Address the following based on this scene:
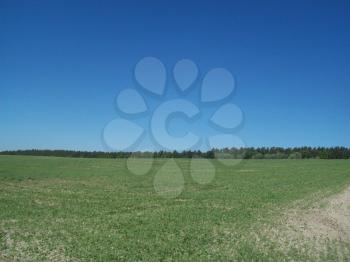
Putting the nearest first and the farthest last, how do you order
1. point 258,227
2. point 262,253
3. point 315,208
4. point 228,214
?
point 262,253 → point 258,227 → point 228,214 → point 315,208

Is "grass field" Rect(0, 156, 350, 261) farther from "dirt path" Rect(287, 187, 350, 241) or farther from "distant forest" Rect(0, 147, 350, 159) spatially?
"distant forest" Rect(0, 147, 350, 159)

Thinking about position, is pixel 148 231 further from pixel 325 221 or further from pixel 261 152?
pixel 261 152

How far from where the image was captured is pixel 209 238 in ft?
48.0

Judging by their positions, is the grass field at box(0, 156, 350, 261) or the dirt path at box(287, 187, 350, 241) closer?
the grass field at box(0, 156, 350, 261)

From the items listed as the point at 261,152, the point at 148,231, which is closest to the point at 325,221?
the point at 148,231

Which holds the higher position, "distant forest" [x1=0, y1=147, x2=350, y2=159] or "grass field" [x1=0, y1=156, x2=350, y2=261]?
"distant forest" [x1=0, y1=147, x2=350, y2=159]

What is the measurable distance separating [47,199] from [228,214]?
11.7m

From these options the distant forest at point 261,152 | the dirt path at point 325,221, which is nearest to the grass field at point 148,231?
the dirt path at point 325,221

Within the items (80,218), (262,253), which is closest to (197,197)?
(80,218)

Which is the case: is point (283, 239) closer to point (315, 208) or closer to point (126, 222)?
point (126, 222)

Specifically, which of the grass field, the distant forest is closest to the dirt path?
the grass field

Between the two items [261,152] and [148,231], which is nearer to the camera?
[148,231]

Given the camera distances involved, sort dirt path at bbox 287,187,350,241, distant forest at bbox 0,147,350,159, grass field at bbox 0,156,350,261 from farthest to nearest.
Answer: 1. distant forest at bbox 0,147,350,159
2. dirt path at bbox 287,187,350,241
3. grass field at bbox 0,156,350,261

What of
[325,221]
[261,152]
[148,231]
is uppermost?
[261,152]
